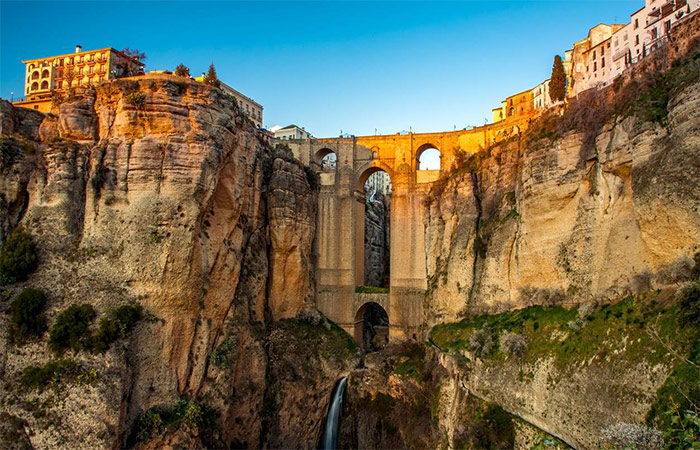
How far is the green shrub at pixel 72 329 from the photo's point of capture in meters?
21.8

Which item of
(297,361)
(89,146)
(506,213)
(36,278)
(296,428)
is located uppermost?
(89,146)

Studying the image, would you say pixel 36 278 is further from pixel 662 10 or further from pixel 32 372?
pixel 662 10

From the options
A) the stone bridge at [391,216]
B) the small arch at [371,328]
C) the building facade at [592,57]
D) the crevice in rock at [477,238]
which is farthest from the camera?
the small arch at [371,328]

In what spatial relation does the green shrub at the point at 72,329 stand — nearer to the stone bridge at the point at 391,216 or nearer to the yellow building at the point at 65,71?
the stone bridge at the point at 391,216

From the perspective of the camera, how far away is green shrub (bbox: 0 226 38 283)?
76.5 ft

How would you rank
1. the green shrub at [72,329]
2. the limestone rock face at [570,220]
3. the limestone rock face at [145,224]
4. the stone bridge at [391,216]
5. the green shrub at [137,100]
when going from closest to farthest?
the limestone rock face at [570,220] → the green shrub at [72,329] → the limestone rock face at [145,224] → the green shrub at [137,100] → the stone bridge at [391,216]

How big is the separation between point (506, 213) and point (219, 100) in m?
16.6

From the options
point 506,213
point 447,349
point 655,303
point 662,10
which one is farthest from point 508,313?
point 662,10

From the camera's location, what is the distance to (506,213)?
2962cm

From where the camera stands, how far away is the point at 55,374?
2111 cm

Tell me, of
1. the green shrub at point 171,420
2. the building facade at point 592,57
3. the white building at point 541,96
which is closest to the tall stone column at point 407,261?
the white building at point 541,96

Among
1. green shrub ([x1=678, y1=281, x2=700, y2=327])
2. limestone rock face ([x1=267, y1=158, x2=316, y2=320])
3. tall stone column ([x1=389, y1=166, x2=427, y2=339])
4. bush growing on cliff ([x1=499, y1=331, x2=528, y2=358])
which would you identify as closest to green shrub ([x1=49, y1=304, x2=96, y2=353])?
limestone rock face ([x1=267, y1=158, x2=316, y2=320])

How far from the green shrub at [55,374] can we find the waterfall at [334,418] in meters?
15.1

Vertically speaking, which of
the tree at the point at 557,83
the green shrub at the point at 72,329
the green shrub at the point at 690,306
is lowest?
the green shrub at the point at 72,329
